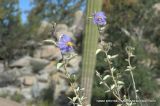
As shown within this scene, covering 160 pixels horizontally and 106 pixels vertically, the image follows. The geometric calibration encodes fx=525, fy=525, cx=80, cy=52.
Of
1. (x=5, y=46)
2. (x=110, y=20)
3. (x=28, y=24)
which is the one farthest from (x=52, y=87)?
(x=28, y=24)

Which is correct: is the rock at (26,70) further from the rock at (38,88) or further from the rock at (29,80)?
the rock at (38,88)

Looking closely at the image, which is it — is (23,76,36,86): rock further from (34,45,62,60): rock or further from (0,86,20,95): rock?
(34,45,62,60): rock

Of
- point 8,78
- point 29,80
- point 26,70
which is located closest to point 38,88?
point 29,80

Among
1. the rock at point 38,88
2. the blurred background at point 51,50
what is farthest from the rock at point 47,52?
the rock at point 38,88

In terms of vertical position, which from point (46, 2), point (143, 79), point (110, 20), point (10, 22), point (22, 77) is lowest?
point (143, 79)

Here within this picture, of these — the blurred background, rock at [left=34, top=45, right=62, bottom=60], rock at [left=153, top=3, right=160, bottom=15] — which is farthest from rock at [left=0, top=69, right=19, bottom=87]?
rock at [left=153, top=3, right=160, bottom=15]

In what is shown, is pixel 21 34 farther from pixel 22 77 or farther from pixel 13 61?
pixel 22 77
